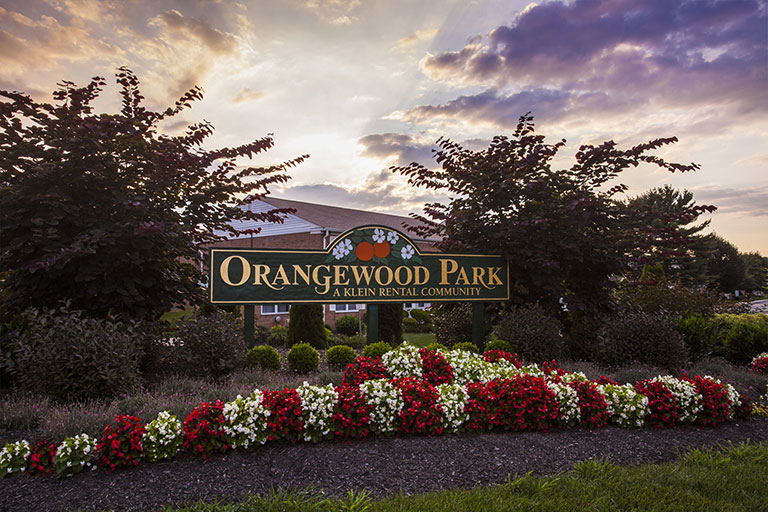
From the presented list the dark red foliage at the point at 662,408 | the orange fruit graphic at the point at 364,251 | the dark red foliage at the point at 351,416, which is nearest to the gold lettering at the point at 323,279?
the orange fruit graphic at the point at 364,251

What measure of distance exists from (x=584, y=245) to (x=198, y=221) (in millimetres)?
6324

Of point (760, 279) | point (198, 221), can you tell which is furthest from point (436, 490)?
point (760, 279)

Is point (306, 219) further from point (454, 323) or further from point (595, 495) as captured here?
point (595, 495)

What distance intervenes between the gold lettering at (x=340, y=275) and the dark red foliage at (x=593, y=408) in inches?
147

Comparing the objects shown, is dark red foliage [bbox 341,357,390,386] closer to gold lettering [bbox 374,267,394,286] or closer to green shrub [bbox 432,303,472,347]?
gold lettering [bbox 374,267,394,286]

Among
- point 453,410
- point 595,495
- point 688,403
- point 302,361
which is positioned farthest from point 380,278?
point 595,495

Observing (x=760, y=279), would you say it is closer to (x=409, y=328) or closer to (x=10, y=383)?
(x=409, y=328)

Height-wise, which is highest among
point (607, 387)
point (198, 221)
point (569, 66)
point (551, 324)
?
point (569, 66)

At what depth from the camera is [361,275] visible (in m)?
7.04

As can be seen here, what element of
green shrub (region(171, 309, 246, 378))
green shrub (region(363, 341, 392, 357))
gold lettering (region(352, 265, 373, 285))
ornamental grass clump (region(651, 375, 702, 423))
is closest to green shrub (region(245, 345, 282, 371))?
green shrub (region(171, 309, 246, 378))

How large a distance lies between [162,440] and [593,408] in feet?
12.6

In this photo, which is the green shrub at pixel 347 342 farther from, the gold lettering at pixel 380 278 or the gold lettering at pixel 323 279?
the gold lettering at pixel 323 279

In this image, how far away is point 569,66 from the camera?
7.97 metres

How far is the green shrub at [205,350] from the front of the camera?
5.77 metres
